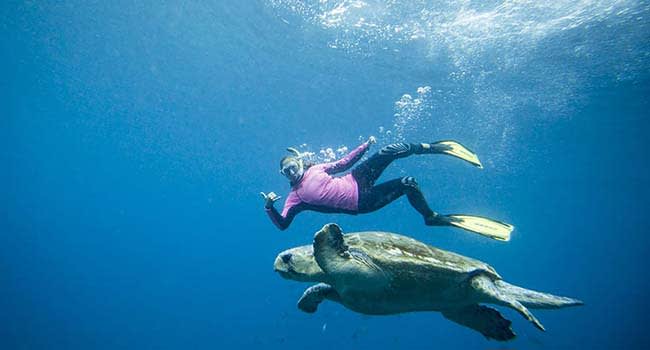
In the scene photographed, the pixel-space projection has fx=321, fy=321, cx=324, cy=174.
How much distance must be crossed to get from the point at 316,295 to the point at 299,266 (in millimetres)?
1216

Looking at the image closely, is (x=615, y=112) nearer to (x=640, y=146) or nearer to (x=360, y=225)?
(x=640, y=146)

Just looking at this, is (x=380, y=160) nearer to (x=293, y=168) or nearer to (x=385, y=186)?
(x=385, y=186)

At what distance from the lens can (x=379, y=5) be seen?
526 inches

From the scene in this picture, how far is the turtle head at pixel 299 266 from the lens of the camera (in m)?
3.58

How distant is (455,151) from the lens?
650 centimetres

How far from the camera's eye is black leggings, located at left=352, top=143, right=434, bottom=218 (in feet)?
19.6

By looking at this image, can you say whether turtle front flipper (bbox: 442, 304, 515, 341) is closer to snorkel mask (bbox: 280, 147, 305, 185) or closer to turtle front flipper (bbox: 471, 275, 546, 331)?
turtle front flipper (bbox: 471, 275, 546, 331)

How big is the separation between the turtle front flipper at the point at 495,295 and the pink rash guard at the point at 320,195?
294cm

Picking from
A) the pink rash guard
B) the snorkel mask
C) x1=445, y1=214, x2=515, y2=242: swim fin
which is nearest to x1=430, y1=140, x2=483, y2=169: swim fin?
x1=445, y1=214, x2=515, y2=242: swim fin

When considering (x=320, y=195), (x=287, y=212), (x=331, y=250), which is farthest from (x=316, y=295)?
(x=287, y=212)

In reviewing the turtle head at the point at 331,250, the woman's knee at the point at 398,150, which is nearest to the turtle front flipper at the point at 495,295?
the turtle head at the point at 331,250

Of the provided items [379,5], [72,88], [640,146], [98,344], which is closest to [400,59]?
[379,5]

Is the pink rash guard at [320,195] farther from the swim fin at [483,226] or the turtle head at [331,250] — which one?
the turtle head at [331,250]

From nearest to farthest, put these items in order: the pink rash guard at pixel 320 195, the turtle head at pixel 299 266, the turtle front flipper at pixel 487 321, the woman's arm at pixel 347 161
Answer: the turtle head at pixel 299 266 → the turtle front flipper at pixel 487 321 → the pink rash guard at pixel 320 195 → the woman's arm at pixel 347 161
